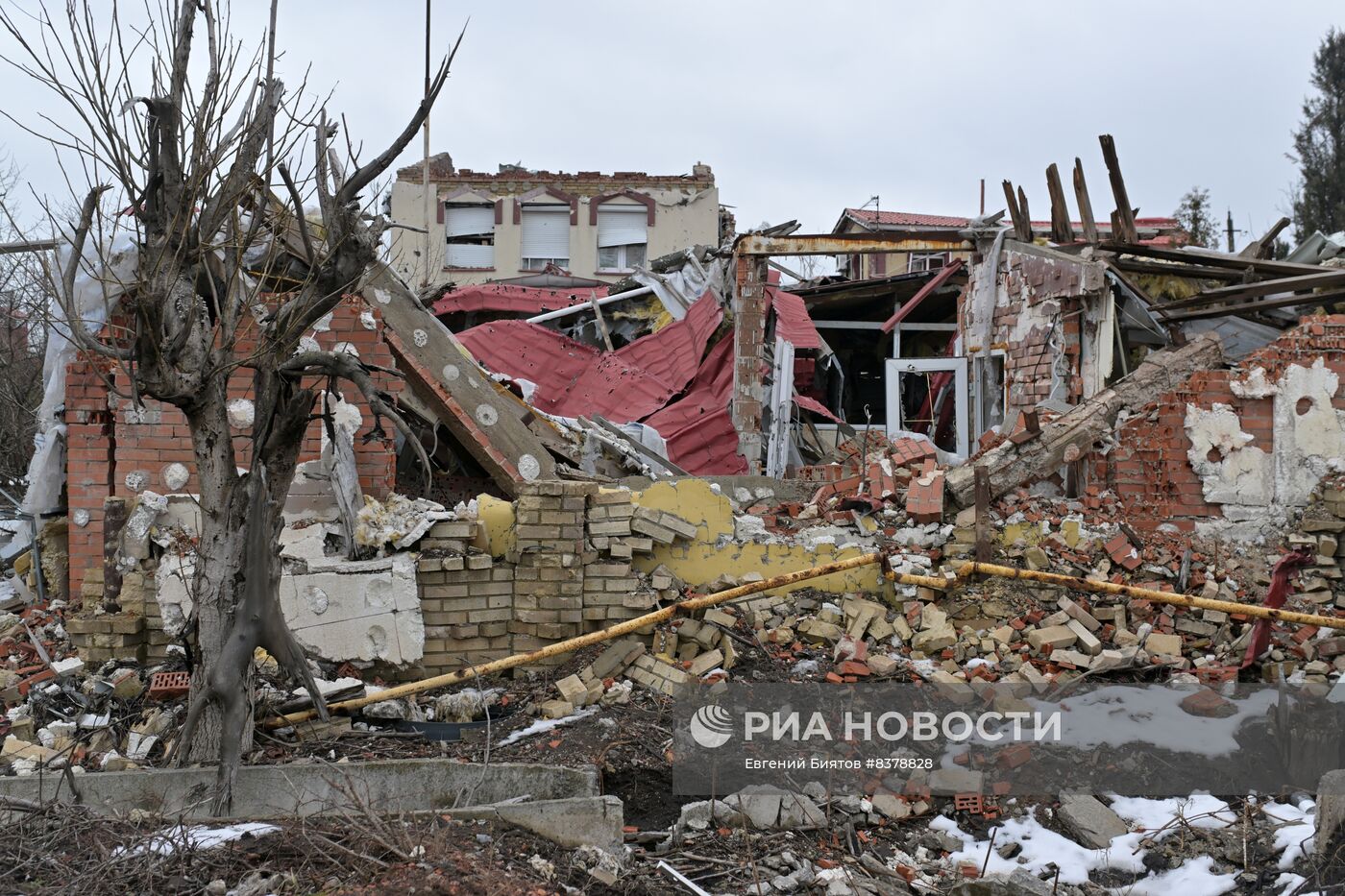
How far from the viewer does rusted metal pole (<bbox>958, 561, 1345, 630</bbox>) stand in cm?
669

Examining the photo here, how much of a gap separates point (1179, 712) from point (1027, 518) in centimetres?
220

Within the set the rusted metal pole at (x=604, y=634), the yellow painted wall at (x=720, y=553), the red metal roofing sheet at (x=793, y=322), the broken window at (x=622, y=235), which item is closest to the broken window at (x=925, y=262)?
the broken window at (x=622, y=235)

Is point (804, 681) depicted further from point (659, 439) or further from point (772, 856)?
point (659, 439)

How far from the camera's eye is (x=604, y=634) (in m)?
6.78

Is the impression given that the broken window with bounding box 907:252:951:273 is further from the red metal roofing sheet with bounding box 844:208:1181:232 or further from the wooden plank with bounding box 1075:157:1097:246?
the wooden plank with bounding box 1075:157:1097:246

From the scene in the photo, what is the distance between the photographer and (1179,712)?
20.1ft

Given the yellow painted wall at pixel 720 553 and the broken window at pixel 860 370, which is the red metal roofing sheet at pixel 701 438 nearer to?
the broken window at pixel 860 370

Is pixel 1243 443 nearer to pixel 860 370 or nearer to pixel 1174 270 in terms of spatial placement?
pixel 1174 270

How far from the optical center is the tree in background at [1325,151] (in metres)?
27.2

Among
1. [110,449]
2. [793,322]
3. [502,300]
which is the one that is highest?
[502,300]

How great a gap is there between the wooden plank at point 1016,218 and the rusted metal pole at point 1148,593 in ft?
17.5

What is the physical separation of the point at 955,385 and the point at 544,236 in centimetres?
1286

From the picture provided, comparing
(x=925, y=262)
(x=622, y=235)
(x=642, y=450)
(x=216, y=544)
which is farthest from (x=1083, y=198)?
(x=622, y=235)

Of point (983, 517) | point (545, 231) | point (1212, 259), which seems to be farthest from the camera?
point (545, 231)
